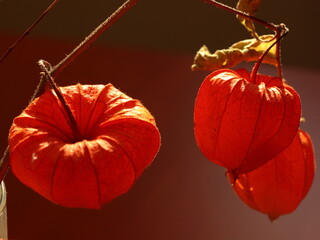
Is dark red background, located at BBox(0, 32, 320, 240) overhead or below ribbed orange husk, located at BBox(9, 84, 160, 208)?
below

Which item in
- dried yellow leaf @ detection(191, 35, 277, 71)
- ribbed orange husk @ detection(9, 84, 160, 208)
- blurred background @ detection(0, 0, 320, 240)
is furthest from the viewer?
blurred background @ detection(0, 0, 320, 240)

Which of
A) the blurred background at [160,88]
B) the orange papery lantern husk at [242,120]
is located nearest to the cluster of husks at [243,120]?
the orange papery lantern husk at [242,120]

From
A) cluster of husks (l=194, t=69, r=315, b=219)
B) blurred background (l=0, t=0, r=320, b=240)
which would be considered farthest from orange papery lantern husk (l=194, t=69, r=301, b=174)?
blurred background (l=0, t=0, r=320, b=240)

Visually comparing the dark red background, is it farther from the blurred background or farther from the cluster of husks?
the cluster of husks

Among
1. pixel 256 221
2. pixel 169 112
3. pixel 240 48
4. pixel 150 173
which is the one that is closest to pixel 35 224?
pixel 150 173

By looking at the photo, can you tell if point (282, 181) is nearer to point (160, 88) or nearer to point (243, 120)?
point (243, 120)

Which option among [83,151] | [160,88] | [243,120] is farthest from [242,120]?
[160,88]
